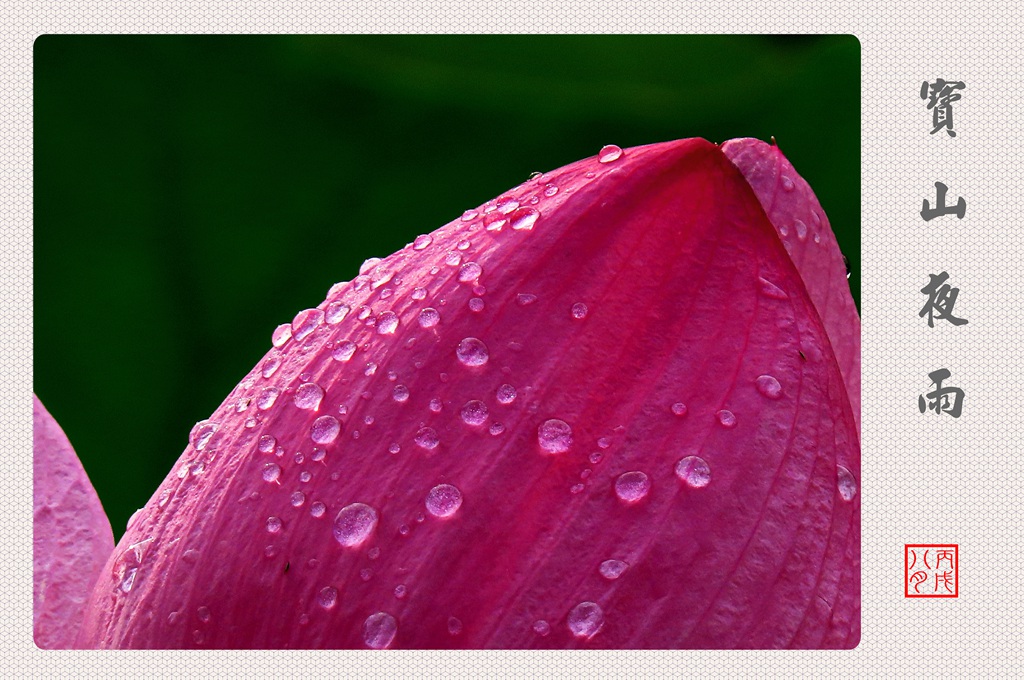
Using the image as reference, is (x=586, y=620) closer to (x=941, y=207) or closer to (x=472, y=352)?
(x=472, y=352)

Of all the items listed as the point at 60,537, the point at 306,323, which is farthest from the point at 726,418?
the point at 60,537

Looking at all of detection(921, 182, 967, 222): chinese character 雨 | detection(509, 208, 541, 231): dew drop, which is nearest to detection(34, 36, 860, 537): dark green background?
detection(921, 182, 967, 222): chinese character 雨

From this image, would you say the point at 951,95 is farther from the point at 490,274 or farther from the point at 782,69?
the point at 490,274

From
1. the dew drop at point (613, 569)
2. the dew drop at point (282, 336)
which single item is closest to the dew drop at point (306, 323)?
the dew drop at point (282, 336)

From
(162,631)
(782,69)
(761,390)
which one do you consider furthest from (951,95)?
(162,631)

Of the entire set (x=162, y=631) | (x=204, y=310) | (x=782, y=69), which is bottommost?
(x=162, y=631)

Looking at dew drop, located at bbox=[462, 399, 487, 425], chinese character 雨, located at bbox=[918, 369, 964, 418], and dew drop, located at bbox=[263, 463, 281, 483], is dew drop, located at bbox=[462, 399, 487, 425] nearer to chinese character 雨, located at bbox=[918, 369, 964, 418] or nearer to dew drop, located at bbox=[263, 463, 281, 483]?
dew drop, located at bbox=[263, 463, 281, 483]
